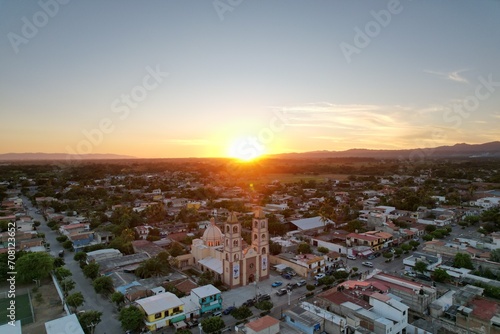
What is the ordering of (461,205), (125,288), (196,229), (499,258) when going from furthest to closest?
(461,205)
(196,229)
(499,258)
(125,288)

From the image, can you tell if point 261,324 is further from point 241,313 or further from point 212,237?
point 212,237

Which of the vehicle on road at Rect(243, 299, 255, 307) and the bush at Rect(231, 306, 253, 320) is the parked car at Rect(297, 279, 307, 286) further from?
the bush at Rect(231, 306, 253, 320)

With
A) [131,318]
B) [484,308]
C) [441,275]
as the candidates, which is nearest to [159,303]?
[131,318]

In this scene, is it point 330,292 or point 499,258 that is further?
point 499,258

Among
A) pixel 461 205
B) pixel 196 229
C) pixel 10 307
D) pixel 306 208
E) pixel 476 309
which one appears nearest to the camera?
pixel 476 309

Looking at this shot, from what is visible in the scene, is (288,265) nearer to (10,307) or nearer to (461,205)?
(10,307)

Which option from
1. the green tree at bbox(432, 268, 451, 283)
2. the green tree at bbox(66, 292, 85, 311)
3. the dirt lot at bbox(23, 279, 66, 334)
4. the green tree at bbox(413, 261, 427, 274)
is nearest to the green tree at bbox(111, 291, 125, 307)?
the green tree at bbox(66, 292, 85, 311)

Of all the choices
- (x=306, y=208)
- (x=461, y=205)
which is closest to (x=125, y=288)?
(x=306, y=208)
